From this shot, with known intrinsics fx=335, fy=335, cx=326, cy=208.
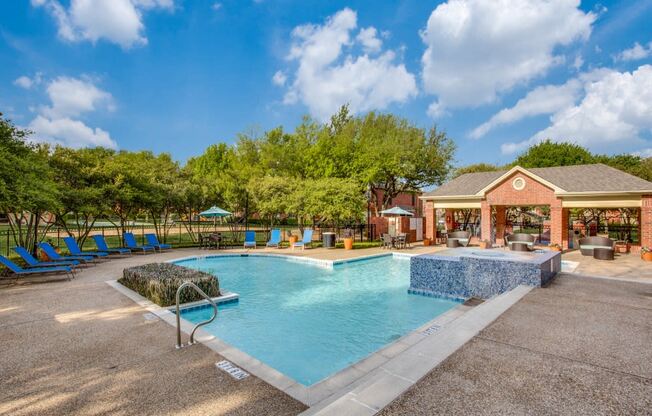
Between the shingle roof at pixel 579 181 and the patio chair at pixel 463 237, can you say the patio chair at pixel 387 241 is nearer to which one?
the patio chair at pixel 463 237

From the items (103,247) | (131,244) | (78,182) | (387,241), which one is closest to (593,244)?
(387,241)

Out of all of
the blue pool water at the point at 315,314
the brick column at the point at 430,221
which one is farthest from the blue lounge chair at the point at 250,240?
the brick column at the point at 430,221

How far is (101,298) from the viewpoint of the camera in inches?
308

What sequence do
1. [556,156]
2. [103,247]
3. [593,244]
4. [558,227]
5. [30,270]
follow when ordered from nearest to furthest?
[30,270], [103,247], [593,244], [558,227], [556,156]

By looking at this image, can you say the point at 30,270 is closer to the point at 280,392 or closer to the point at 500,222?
the point at 280,392

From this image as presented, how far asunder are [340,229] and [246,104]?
1506cm

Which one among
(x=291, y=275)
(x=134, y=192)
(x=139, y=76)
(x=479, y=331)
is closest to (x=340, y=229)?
(x=291, y=275)

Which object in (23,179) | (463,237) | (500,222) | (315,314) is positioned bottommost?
A: (315,314)

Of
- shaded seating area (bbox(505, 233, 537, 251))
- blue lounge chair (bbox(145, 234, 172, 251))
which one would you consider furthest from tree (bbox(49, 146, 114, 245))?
shaded seating area (bbox(505, 233, 537, 251))

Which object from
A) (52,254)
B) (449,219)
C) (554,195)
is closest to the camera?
(52,254)

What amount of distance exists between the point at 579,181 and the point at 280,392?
810 inches

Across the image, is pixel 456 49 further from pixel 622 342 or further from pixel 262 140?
pixel 262 140

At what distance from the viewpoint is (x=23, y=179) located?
371 inches

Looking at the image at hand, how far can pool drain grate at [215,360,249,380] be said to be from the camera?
157 inches
